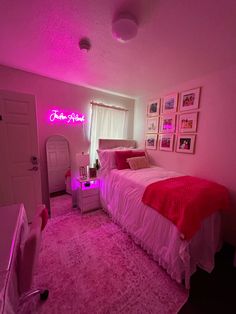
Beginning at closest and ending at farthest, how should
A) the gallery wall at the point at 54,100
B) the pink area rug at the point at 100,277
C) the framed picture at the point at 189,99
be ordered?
1. the pink area rug at the point at 100,277
2. the gallery wall at the point at 54,100
3. the framed picture at the point at 189,99

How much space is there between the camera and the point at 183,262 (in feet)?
4.54

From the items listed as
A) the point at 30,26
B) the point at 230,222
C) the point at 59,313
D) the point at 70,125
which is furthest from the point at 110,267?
the point at 30,26

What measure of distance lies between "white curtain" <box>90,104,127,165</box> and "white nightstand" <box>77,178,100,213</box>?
21.7 inches

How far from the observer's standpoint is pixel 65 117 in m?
2.75

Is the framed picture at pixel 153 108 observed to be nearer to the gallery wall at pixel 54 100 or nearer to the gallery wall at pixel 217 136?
the gallery wall at pixel 217 136

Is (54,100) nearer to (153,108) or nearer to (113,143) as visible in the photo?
(113,143)

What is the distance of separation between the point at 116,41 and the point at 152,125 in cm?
190

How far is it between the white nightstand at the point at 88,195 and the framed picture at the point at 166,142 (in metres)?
1.51

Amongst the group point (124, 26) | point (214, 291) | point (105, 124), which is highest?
point (124, 26)

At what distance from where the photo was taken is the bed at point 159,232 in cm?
140

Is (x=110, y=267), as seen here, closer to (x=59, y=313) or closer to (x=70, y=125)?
(x=59, y=313)

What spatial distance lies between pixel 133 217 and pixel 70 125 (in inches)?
81.3

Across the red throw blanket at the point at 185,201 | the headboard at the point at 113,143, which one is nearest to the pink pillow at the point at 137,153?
the headboard at the point at 113,143

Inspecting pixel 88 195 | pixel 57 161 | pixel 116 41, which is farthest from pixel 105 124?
pixel 116 41
